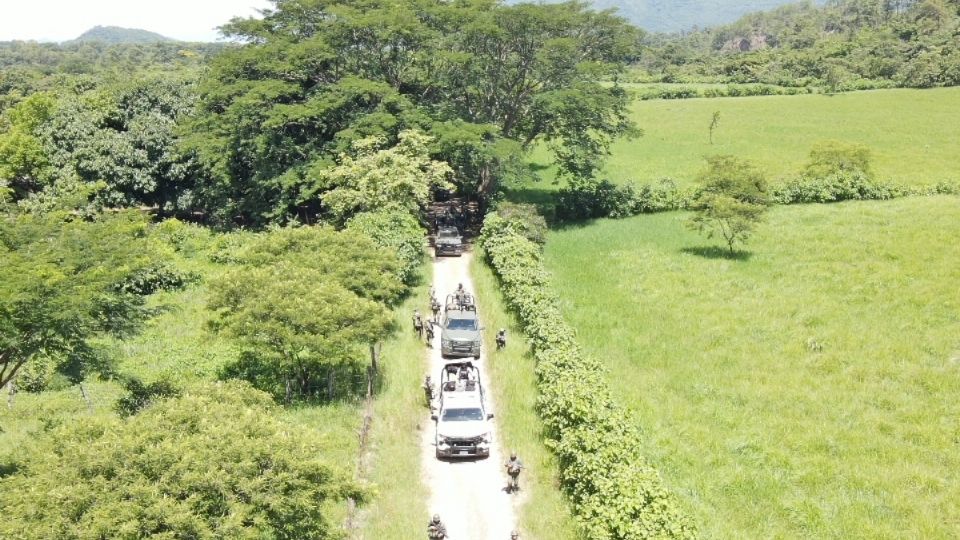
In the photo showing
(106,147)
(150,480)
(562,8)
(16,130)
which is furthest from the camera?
(16,130)

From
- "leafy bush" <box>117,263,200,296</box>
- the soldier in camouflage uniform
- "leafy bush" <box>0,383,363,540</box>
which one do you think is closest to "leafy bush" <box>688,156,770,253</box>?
the soldier in camouflage uniform

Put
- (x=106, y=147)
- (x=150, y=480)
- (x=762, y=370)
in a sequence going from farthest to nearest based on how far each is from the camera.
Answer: (x=106, y=147) < (x=762, y=370) < (x=150, y=480)

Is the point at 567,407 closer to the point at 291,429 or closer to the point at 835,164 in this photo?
the point at 291,429

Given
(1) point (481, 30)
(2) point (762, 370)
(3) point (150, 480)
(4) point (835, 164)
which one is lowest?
(2) point (762, 370)

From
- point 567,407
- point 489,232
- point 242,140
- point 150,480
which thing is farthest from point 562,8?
point 150,480

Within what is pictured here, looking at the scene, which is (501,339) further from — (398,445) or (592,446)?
(592,446)

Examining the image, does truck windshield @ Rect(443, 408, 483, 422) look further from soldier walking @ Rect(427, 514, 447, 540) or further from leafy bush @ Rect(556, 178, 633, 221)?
leafy bush @ Rect(556, 178, 633, 221)

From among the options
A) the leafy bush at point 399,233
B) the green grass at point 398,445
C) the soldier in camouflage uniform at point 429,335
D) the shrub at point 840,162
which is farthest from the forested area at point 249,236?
the shrub at point 840,162
